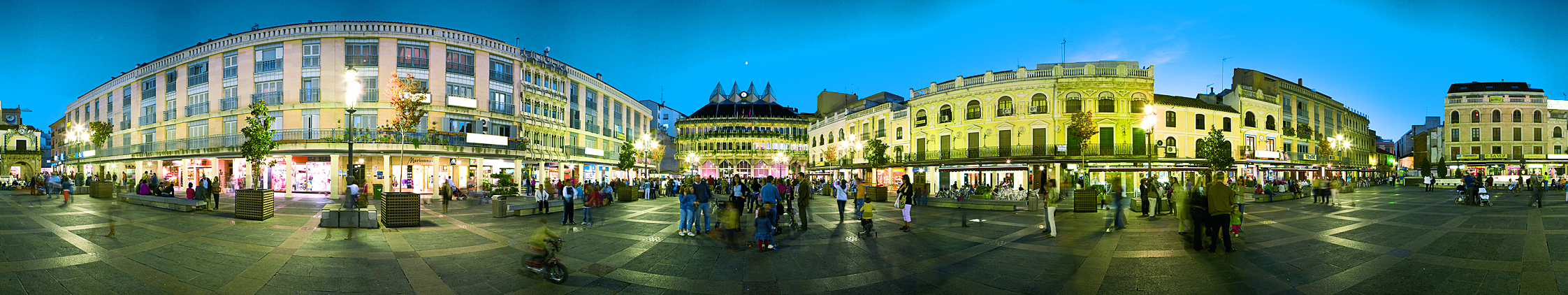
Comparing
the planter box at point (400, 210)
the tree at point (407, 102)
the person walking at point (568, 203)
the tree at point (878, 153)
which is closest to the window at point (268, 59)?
the tree at point (407, 102)

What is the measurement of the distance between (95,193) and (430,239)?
24152 millimetres

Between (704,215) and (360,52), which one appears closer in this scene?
(704,215)

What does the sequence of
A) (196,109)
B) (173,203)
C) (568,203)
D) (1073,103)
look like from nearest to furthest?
(568,203), (173,203), (196,109), (1073,103)

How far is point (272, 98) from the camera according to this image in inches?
1180

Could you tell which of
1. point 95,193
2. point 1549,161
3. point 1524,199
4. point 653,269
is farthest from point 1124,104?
point 1549,161

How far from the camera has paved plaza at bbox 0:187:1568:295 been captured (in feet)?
21.7

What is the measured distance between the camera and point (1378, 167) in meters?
63.3

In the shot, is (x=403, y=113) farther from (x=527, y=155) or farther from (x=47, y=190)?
(x=47, y=190)

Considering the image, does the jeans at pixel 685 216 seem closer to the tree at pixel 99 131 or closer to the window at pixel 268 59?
the window at pixel 268 59

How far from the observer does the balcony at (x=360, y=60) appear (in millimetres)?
29391

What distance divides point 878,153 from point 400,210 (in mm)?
31840

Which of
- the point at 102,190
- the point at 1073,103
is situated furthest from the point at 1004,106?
the point at 102,190

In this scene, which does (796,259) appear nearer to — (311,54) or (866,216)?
(866,216)

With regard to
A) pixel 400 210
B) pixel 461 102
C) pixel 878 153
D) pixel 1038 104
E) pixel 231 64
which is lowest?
pixel 400 210
